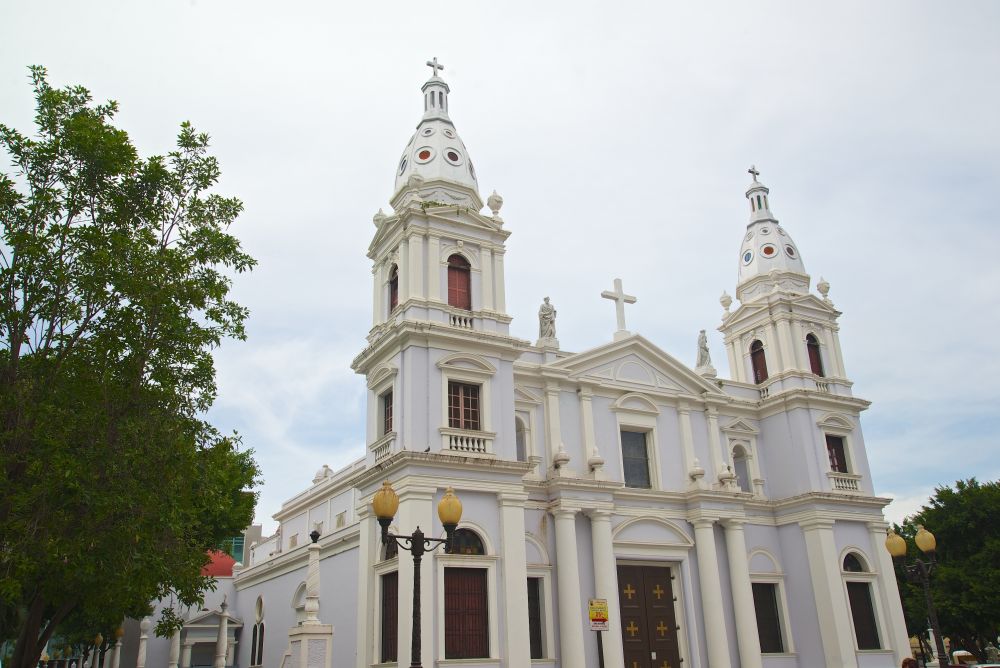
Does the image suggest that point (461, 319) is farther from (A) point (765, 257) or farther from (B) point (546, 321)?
(A) point (765, 257)

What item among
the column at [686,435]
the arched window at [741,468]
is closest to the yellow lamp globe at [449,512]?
the column at [686,435]

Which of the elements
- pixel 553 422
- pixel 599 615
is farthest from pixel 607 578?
pixel 599 615

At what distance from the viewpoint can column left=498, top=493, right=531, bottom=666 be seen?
62.0 ft

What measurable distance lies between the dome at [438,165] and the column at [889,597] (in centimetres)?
1669

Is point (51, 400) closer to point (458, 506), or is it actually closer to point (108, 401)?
point (108, 401)

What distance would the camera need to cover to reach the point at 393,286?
76.8 ft

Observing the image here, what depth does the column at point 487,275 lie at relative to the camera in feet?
73.7

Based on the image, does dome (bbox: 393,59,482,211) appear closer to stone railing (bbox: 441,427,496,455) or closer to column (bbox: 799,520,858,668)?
stone railing (bbox: 441,427,496,455)

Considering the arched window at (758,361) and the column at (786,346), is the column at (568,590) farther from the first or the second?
the arched window at (758,361)

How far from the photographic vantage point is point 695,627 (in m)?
23.4

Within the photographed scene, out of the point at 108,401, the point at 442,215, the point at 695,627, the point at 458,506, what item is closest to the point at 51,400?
the point at 108,401

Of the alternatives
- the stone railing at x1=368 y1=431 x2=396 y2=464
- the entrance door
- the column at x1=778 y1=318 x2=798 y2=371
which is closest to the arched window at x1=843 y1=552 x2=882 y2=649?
the entrance door

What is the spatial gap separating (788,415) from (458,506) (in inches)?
718

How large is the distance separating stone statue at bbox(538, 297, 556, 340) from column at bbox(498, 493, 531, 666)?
650cm
